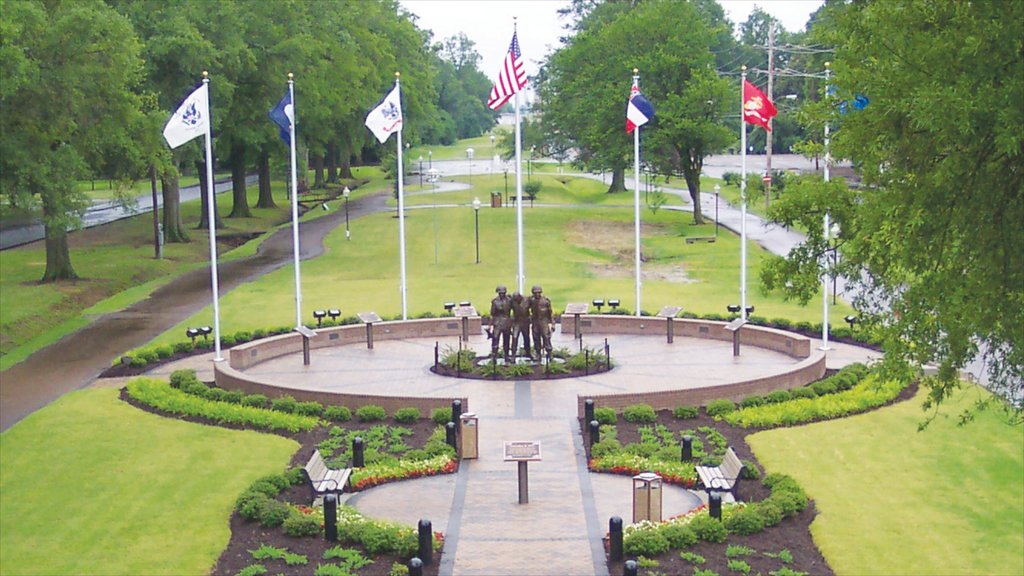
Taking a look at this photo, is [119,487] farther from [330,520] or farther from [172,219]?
[172,219]

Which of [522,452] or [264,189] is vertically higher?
[264,189]

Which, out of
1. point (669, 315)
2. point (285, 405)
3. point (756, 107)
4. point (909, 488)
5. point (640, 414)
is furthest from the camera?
point (669, 315)

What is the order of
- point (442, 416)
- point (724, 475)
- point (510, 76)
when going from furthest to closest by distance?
point (510, 76) < point (442, 416) < point (724, 475)

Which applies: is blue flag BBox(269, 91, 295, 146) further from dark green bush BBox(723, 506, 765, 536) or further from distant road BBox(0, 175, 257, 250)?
distant road BBox(0, 175, 257, 250)

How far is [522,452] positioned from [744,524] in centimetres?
366

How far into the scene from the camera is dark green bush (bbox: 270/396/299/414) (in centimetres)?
2464

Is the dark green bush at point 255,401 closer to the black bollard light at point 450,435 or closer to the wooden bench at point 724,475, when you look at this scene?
the black bollard light at point 450,435

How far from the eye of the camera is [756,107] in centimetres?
2856

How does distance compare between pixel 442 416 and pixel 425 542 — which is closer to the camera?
pixel 425 542

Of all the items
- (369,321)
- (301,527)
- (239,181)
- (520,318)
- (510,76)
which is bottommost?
(301,527)

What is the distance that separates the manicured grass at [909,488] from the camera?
16438mm

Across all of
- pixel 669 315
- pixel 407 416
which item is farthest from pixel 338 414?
pixel 669 315

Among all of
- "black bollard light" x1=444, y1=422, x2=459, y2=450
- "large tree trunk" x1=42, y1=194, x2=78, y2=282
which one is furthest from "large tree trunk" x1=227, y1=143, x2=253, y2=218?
"black bollard light" x1=444, y1=422, x2=459, y2=450

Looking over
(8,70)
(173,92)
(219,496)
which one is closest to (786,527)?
(219,496)
